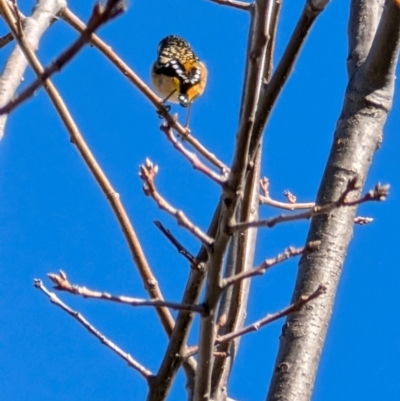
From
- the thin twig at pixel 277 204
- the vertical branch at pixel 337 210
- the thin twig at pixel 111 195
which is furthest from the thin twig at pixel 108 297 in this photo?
the thin twig at pixel 277 204

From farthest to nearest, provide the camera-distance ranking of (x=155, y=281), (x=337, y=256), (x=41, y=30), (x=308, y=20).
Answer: (x=41, y=30) → (x=337, y=256) → (x=155, y=281) → (x=308, y=20)

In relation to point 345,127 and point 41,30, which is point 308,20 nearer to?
point 345,127

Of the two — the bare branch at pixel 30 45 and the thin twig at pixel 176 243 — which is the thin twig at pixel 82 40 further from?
the bare branch at pixel 30 45

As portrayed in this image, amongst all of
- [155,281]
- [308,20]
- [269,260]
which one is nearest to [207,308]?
[269,260]

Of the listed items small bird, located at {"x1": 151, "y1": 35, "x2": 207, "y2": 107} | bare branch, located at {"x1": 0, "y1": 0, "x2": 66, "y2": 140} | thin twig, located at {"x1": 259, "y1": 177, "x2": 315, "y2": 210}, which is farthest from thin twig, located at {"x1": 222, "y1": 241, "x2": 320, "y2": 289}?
small bird, located at {"x1": 151, "y1": 35, "x2": 207, "y2": 107}

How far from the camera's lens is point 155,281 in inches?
85.6

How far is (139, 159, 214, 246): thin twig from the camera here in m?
1.53

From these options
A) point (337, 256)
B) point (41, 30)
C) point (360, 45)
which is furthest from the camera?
point (360, 45)

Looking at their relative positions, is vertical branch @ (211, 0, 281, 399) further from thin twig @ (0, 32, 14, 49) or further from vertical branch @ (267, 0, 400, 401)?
thin twig @ (0, 32, 14, 49)

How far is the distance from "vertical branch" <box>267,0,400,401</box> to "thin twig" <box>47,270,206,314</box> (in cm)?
71

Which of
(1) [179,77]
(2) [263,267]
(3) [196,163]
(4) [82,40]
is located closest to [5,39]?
(3) [196,163]

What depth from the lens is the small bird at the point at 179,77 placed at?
4.75 m

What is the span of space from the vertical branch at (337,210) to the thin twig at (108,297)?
0.71 metres

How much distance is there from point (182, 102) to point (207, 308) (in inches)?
124
